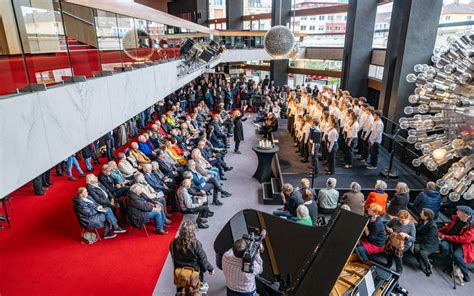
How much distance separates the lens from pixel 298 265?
3.73 meters

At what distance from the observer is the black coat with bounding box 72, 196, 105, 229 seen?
5438mm

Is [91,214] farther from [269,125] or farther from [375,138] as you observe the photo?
[269,125]

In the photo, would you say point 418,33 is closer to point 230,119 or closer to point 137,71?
point 230,119

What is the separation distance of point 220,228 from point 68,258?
275 cm

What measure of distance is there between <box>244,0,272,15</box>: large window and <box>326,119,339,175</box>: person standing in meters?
19.5

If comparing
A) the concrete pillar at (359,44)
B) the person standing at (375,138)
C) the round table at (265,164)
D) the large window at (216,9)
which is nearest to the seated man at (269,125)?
the round table at (265,164)

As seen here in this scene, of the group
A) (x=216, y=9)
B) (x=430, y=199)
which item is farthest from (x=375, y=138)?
(x=216, y=9)

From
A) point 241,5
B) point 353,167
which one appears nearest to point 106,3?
point 353,167

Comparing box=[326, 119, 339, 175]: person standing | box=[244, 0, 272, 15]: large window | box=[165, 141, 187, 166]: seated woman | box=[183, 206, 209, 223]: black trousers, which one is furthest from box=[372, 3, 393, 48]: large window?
box=[244, 0, 272, 15]: large window

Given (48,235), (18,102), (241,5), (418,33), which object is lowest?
(48,235)

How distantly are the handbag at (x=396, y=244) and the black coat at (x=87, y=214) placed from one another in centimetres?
497

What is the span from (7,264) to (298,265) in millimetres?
4850

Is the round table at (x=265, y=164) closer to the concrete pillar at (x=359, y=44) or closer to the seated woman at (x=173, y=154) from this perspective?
the seated woman at (x=173, y=154)

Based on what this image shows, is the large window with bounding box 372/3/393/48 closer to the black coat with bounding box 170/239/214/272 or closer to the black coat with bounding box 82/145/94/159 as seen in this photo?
the black coat with bounding box 82/145/94/159
